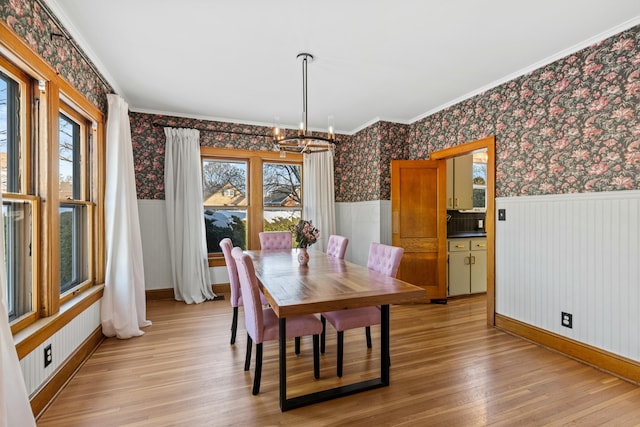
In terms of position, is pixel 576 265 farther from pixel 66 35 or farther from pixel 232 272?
pixel 66 35

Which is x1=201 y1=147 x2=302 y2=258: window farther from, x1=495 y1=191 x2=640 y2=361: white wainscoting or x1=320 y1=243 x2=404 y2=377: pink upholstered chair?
x1=495 y1=191 x2=640 y2=361: white wainscoting

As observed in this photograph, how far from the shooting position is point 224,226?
4.85 metres

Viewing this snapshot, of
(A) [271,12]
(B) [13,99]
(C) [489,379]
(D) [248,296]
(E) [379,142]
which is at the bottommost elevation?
(C) [489,379]

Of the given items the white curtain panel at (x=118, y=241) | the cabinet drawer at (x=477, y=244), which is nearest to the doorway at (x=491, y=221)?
the cabinet drawer at (x=477, y=244)

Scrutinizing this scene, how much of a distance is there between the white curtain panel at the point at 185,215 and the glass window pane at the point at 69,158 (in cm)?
144

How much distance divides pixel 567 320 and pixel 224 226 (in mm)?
4365

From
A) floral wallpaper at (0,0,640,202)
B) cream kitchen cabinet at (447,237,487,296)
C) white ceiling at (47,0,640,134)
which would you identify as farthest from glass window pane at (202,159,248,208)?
cream kitchen cabinet at (447,237,487,296)

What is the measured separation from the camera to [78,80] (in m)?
2.60

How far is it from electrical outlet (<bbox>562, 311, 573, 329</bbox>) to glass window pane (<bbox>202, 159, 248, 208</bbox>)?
4.18 m

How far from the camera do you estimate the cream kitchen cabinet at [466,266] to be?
452 centimetres

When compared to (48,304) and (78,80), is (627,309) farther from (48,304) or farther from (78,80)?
(78,80)

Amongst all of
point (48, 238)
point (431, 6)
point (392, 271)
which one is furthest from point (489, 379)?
point (48, 238)

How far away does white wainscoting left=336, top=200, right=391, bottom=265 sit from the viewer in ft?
14.9

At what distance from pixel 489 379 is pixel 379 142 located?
3290mm
